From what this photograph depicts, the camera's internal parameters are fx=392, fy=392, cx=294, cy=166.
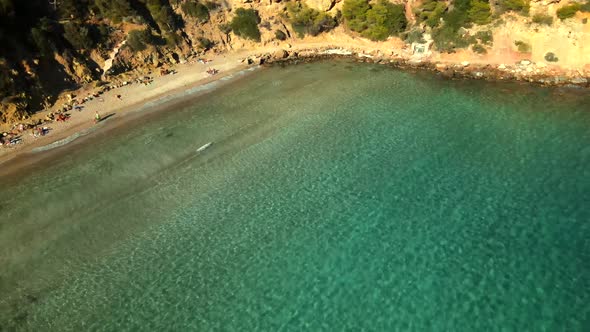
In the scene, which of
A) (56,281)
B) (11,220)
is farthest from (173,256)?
(11,220)

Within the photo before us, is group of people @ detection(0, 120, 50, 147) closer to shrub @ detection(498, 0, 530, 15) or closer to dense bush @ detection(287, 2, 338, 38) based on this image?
dense bush @ detection(287, 2, 338, 38)

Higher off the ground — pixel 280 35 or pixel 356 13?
pixel 356 13

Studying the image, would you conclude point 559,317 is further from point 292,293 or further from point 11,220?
point 11,220

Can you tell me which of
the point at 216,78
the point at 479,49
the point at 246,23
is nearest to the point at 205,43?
the point at 246,23

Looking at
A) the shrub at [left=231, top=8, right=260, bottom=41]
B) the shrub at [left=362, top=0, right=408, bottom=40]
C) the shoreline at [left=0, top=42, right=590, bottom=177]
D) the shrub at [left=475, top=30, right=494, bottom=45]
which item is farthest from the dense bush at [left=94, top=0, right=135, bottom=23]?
the shrub at [left=475, top=30, right=494, bottom=45]

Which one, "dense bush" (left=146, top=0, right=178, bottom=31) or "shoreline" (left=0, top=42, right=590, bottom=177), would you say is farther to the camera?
"dense bush" (left=146, top=0, right=178, bottom=31)

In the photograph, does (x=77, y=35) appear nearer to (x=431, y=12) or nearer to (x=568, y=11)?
(x=431, y=12)
